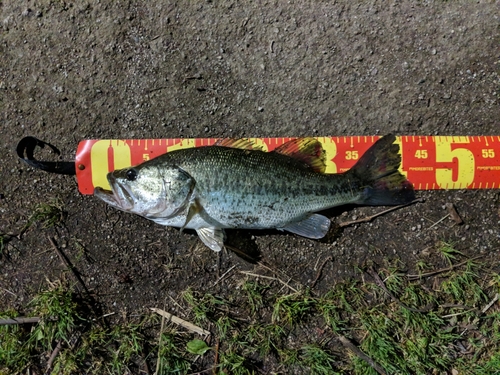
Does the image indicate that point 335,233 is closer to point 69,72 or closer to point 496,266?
point 496,266

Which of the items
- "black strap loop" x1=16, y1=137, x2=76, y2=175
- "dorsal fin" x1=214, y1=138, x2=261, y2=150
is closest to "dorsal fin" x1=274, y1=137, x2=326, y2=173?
"dorsal fin" x1=214, y1=138, x2=261, y2=150

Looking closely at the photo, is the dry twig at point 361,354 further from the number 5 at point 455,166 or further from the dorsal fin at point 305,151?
the number 5 at point 455,166

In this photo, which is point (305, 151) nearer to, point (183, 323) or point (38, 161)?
point (183, 323)

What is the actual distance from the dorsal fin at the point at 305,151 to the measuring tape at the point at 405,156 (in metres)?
0.16

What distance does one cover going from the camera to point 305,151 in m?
3.30

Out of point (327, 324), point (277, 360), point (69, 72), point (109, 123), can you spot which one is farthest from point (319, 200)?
point (69, 72)

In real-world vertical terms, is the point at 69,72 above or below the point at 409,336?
above

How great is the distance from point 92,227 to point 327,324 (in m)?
2.39

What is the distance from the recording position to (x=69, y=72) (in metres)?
3.54

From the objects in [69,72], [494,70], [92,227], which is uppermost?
[69,72]

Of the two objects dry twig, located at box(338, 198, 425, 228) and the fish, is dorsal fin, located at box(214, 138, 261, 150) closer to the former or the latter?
the fish

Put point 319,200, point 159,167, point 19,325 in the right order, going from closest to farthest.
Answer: point 159,167 → point 319,200 → point 19,325

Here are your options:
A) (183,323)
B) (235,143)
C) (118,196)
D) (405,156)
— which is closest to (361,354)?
(183,323)

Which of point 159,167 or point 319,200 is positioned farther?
point 319,200
